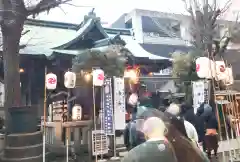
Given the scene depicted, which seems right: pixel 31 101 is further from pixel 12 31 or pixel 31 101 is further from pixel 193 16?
pixel 193 16

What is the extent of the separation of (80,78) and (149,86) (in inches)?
A: 429

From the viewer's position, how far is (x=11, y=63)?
8.46 meters

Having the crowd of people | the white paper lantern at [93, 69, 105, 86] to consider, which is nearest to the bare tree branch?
the white paper lantern at [93, 69, 105, 86]

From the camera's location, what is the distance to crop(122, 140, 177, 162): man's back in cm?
251

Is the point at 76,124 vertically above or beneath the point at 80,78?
beneath

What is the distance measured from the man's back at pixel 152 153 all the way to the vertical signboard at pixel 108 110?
6.00 metres

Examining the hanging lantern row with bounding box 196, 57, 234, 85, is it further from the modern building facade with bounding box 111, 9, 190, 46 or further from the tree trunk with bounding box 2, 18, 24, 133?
the modern building facade with bounding box 111, 9, 190, 46

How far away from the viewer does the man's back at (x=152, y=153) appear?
2.51 metres

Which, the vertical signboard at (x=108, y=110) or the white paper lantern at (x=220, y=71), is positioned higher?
the white paper lantern at (x=220, y=71)

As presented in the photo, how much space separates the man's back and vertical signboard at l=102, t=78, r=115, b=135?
6004 millimetres

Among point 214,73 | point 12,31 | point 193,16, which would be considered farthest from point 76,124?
point 193,16

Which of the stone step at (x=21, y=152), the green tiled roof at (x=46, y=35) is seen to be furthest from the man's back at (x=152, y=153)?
the green tiled roof at (x=46, y=35)

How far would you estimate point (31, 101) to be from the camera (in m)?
13.6

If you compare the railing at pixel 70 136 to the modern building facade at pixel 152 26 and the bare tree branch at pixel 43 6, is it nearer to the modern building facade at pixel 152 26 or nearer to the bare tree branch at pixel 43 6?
the bare tree branch at pixel 43 6
